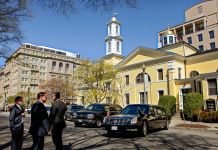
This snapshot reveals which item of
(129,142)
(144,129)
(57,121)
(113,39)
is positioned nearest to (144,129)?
(144,129)

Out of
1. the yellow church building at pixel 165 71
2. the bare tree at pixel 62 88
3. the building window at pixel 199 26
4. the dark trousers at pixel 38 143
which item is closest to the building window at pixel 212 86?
the yellow church building at pixel 165 71

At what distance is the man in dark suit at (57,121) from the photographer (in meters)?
8.59

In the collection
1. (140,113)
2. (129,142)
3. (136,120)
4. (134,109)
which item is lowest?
(129,142)

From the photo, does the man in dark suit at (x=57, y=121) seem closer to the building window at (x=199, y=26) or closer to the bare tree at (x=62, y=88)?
the bare tree at (x=62, y=88)

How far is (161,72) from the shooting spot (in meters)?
41.9

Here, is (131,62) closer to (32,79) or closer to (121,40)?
(121,40)

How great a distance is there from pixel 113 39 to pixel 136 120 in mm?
49366

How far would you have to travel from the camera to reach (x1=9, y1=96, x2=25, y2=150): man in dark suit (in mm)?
8219

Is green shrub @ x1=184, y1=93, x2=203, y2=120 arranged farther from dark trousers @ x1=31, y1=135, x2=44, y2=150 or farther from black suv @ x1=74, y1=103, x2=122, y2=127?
dark trousers @ x1=31, y1=135, x2=44, y2=150

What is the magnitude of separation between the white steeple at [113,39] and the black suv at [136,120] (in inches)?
1790

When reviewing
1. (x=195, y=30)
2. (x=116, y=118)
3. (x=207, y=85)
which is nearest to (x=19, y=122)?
(x=116, y=118)

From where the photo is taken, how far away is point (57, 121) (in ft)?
28.8

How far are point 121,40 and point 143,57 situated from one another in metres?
18.5

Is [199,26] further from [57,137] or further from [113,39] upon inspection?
[57,137]
